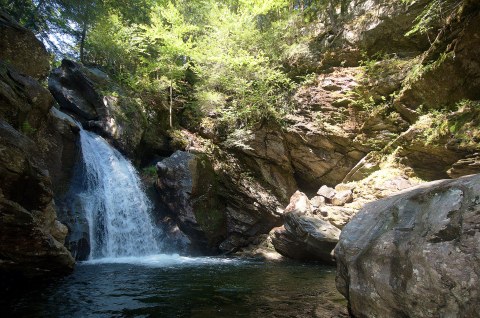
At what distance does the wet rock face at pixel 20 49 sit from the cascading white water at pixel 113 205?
3.74 metres

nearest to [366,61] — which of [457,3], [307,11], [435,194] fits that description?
[457,3]

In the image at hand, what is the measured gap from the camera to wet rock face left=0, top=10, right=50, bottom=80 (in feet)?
36.0

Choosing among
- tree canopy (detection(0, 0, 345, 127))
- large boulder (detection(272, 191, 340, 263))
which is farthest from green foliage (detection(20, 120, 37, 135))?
large boulder (detection(272, 191, 340, 263))

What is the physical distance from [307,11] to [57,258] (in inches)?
730

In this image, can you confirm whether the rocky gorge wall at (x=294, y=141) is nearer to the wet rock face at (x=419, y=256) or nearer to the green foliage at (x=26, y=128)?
the green foliage at (x=26, y=128)

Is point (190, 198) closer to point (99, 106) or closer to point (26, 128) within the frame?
point (99, 106)

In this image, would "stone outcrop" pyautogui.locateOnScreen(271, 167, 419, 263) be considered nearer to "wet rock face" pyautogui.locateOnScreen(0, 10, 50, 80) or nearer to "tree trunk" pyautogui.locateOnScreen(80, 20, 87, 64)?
"wet rock face" pyautogui.locateOnScreen(0, 10, 50, 80)

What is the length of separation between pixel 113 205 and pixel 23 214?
7.83 m

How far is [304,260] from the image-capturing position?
13406 millimetres

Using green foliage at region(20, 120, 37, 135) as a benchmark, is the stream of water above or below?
below

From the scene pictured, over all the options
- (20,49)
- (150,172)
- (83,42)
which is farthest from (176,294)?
(83,42)

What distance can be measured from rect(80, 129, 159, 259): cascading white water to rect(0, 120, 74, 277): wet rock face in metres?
5.17

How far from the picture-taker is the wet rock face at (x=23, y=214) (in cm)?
596

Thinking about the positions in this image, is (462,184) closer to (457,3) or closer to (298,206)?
(298,206)
